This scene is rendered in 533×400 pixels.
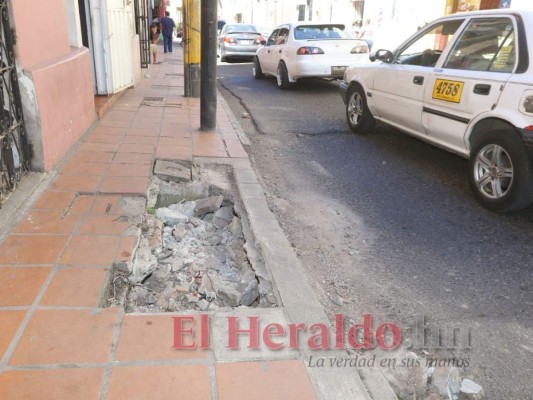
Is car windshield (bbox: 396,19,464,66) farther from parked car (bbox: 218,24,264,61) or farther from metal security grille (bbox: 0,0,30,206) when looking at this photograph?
parked car (bbox: 218,24,264,61)

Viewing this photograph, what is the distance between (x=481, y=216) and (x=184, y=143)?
3.46 m

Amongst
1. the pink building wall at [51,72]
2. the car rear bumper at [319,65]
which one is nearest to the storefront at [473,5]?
the car rear bumper at [319,65]

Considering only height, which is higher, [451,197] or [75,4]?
[75,4]

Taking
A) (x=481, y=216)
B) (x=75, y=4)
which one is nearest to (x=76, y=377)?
(x=481, y=216)

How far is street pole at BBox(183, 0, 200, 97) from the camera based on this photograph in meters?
9.59

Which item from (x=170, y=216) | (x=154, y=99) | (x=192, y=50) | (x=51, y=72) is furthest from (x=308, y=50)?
(x=170, y=216)

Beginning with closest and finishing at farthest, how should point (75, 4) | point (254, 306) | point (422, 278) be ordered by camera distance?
point (254, 306) → point (422, 278) → point (75, 4)

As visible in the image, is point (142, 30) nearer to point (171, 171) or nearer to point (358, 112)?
point (358, 112)

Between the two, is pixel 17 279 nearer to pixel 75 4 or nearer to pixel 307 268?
pixel 307 268

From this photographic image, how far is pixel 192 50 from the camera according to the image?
380 inches

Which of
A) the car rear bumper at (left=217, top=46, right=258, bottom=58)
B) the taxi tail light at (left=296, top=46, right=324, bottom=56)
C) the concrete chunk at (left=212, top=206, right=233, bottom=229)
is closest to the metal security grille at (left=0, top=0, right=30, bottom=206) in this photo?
the concrete chunk at (left=212, top=206, right=233, bottom=229)

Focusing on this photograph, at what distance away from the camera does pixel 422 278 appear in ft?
11.3

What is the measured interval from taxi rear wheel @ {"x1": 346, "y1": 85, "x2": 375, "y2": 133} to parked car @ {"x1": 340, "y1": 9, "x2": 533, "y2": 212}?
24.4 inches

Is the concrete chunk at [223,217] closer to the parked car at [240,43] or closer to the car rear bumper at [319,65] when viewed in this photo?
the car rear bumper at [319,65]
